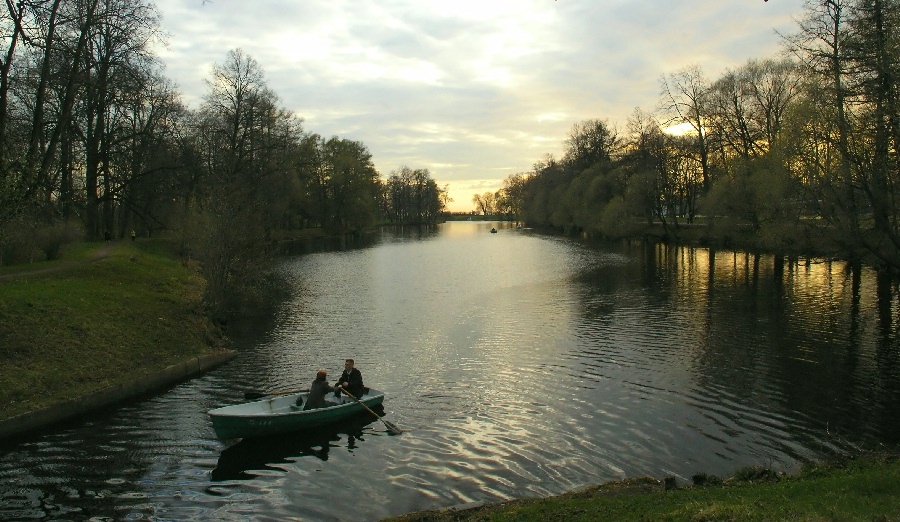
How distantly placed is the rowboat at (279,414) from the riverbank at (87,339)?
4.06 metres

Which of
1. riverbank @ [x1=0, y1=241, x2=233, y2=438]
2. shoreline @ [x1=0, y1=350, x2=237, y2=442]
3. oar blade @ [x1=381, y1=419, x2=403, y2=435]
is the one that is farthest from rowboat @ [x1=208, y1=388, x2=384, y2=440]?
riverbank @ [x1=0, y1=241, x2=233, y2=438]

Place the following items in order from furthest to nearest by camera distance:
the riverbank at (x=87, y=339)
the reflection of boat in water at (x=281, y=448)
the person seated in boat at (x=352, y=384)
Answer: the person seated in boat at (x=352, y=384), the riverbank at (x=87, y=339), the reflection of boat in water at (x=281, y=448)

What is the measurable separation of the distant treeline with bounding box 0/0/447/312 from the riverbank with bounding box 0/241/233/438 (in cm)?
206

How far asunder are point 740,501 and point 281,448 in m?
9.75

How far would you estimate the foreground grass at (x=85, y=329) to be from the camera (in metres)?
15.8

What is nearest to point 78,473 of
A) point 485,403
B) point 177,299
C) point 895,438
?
point 485,403

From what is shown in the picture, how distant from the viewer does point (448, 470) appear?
1270 centimetres

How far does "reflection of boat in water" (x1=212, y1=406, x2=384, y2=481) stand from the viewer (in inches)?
518

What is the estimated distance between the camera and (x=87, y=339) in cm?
1855

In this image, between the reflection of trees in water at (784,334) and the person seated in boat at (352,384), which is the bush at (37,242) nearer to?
the person seated in boat at (352,384)

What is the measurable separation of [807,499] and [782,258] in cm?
4316

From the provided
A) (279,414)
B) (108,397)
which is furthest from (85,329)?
(279,414)

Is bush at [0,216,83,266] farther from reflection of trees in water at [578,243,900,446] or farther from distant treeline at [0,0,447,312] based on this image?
reflection of trees in water at [578,243,900,446]

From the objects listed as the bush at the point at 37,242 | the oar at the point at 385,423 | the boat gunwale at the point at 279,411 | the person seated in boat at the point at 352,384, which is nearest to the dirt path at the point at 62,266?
the bush at the point at 37,242
